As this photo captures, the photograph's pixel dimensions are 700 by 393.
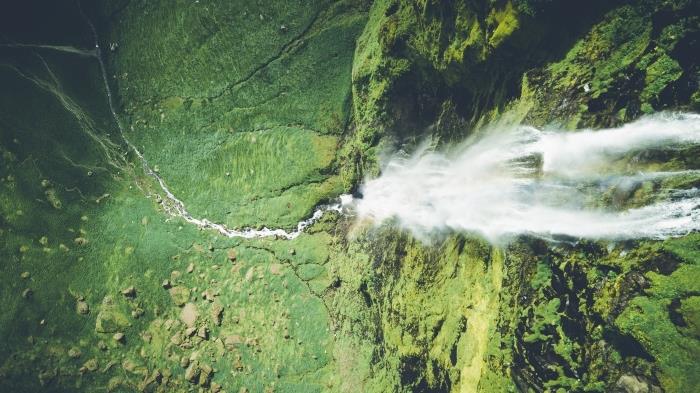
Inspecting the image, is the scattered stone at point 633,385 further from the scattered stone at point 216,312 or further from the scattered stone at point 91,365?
the scattered stone at point 91,365

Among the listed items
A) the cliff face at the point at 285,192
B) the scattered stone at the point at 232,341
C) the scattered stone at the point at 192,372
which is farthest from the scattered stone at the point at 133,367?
the scattered stone at the point at 232,341

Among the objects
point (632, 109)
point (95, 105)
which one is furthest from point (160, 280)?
point (632, 109)

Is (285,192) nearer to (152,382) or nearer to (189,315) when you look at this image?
(189,315)

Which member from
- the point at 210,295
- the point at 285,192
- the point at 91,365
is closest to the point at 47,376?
the point at 91,365

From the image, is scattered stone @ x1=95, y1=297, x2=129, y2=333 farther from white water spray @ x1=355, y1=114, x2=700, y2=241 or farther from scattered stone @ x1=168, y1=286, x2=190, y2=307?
white water spray @ x1=355, y1=114, x2=700, y2=241

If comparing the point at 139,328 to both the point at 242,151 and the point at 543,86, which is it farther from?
the point at 543,86
